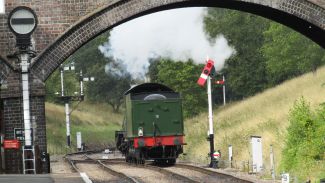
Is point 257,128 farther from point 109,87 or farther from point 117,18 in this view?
point 109,87

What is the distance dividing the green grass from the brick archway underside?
1302 inches

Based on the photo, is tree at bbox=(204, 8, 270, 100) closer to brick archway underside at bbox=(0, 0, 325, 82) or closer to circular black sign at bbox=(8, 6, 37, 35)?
brick archway underside at bbox=(0, 0, 325, 82)

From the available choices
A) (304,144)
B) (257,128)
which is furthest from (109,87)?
(304,144)

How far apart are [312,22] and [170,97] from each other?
949 cm

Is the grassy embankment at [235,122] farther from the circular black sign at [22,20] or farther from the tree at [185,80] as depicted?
the circular black sign at [22,20]

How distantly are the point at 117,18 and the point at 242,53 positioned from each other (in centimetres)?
4259

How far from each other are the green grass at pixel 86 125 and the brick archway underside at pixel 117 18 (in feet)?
108

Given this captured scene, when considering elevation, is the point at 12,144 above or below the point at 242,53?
below

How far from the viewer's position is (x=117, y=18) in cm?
2069

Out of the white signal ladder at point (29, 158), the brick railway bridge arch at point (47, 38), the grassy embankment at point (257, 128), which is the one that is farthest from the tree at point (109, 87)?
the white signal ladder at point (29, 158)

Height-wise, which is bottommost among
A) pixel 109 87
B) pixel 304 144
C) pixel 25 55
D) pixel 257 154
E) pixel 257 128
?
pixel 257 154

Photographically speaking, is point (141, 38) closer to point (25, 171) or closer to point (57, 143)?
point (57, 143)

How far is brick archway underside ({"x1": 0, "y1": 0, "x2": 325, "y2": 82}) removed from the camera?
67.1ft

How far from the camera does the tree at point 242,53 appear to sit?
61.8 m
